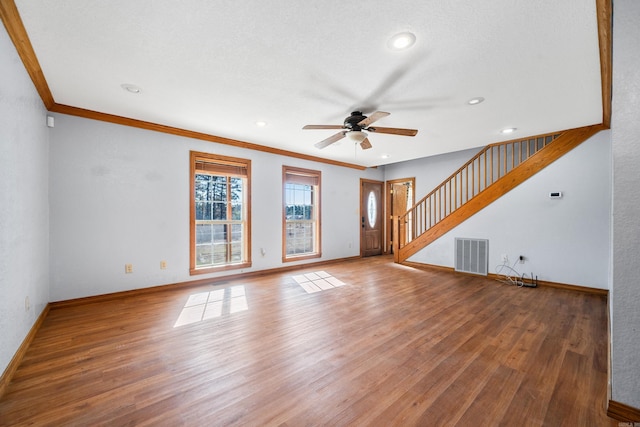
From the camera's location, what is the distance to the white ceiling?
163 centimetres

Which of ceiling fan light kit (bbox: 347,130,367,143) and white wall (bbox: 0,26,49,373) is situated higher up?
ceiling fan light kit (bbox: 347,130,367,143)

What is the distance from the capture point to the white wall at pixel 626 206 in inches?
56.6

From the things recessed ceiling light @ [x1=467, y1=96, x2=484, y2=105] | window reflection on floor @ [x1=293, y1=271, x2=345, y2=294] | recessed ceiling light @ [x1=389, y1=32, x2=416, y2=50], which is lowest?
window reflection on floor @ [x1=293, y1=271, x2=345, y2=294]

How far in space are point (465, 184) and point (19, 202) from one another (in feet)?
22.9

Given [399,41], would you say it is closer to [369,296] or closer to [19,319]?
[369,296]

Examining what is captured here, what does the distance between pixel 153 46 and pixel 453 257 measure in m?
5.73

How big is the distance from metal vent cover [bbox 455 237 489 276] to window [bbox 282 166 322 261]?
118 inches

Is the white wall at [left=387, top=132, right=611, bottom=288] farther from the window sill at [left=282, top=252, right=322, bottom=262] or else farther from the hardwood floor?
the window sill at [left=282, top=252, right=322, bottom=262]

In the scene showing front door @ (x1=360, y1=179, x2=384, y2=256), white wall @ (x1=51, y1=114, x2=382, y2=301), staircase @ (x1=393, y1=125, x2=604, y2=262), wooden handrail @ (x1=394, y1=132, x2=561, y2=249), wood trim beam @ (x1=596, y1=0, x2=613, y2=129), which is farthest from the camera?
front door @ (x1=360, y1=179, x2=384, y2=256)

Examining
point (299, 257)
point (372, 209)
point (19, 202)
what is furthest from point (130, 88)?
point (372, 209)

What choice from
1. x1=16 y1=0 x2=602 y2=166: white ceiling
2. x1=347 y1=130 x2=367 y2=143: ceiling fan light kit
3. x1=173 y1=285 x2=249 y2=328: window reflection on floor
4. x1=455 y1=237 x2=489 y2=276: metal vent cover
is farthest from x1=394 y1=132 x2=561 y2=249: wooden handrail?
x1=173 y1=285 x2=249 y2=328: window reflection on floor

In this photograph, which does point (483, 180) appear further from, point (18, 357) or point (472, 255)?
point (18, 357)

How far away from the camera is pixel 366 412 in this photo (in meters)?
1.48

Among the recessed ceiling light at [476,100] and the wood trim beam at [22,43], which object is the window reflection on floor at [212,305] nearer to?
the wood trim beam at [22,43]
